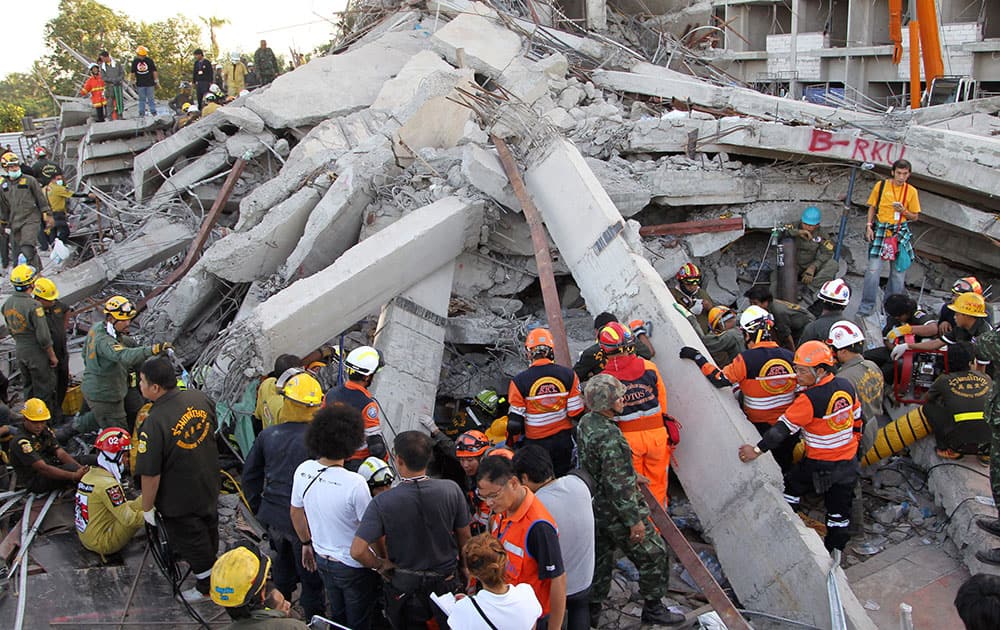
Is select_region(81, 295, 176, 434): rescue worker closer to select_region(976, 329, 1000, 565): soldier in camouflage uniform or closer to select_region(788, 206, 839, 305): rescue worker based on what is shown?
select_region(976, 329, 1000, 565): soldier in camouflage uniform

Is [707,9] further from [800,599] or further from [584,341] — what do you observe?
[800,599]

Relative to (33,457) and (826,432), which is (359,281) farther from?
(826,432)

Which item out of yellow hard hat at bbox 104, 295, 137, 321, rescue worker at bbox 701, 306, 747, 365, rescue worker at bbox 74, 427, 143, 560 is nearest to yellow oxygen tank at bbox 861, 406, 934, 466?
rescue worker at bbox 701, 306, 747, 365

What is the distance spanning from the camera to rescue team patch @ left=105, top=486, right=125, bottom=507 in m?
Answer: 5.45

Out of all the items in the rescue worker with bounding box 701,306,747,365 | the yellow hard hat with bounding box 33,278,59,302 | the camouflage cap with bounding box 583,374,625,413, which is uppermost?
the camouflage cap with bounding box 583,374,625,413

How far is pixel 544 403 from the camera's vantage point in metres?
5.27

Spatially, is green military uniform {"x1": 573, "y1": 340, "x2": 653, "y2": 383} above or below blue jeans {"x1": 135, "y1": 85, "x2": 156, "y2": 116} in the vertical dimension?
below

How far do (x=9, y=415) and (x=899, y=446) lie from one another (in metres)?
7.29

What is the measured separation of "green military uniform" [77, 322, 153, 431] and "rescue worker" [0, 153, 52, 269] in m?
4.95

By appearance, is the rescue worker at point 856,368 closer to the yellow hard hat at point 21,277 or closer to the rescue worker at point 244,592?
the rescue worker at point 244,592

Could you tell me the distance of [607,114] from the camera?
10695 mm

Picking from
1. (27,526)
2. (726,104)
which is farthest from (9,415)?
(726,104)

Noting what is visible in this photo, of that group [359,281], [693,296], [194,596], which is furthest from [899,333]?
[194,596]

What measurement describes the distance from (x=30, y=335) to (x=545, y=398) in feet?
16.9
